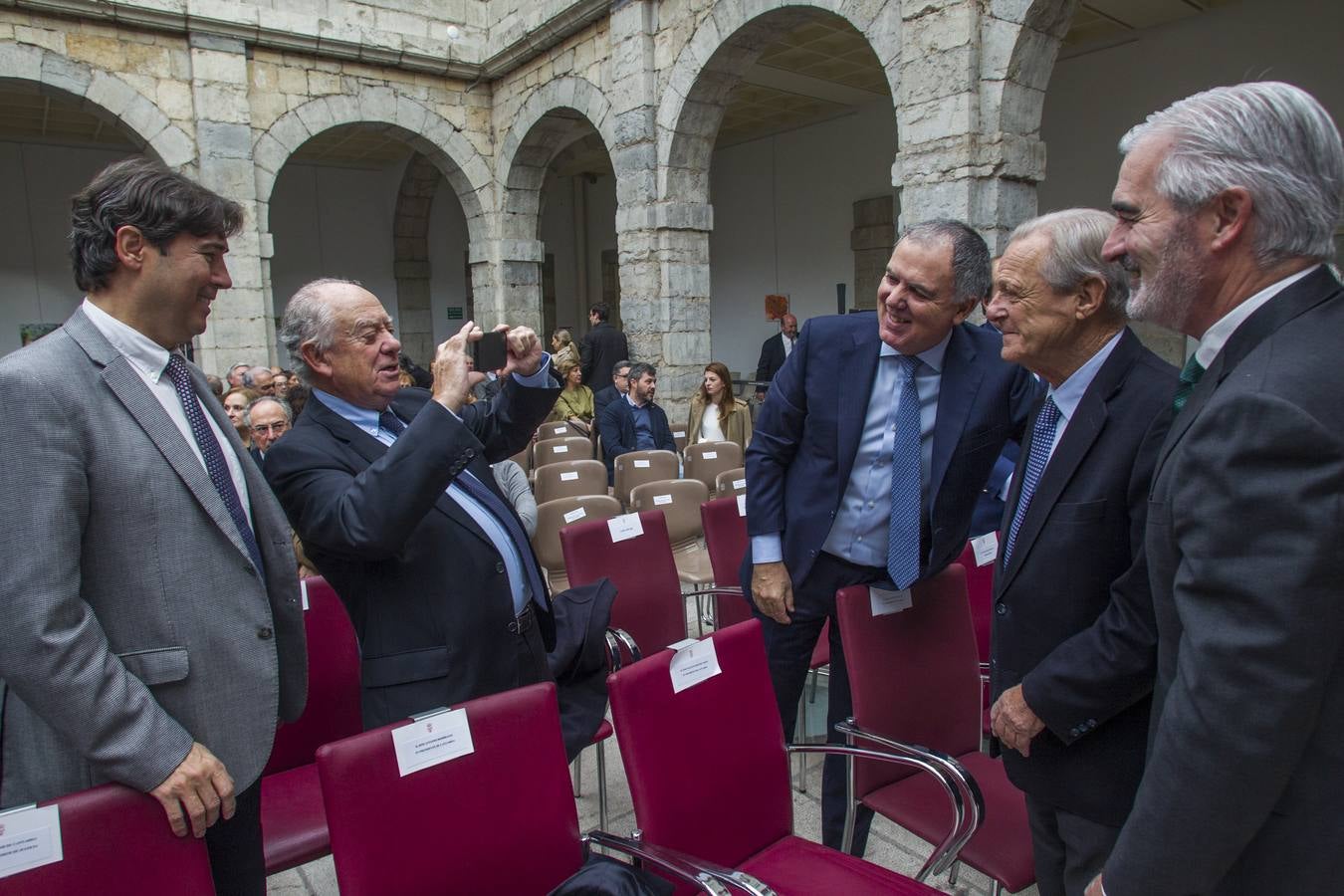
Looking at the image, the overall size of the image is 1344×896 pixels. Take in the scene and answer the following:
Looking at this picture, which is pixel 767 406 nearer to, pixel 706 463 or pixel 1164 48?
pixel 706 463

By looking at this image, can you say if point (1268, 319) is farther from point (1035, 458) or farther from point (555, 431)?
point (555, 431)

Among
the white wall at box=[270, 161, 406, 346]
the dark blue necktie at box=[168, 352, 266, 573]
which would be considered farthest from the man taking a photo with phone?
the white wall at box=[270, 161, 406, 346]

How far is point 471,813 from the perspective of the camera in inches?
56.8

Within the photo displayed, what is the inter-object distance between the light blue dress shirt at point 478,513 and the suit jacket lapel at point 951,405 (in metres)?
1.01

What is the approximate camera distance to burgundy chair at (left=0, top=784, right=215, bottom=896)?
1.14 meters

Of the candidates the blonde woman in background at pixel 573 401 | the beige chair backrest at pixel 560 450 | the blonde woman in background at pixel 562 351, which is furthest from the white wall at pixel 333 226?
the beige chair backrest at pixel 560 450

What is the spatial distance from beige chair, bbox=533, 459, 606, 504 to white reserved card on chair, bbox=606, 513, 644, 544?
144cm

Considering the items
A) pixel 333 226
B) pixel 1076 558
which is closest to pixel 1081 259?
pixel 1076 558

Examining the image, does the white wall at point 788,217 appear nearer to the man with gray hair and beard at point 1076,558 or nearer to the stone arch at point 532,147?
the stone arch at point 532,147

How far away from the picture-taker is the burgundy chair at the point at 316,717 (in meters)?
1.92

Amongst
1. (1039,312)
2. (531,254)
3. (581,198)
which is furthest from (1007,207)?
(581,198)

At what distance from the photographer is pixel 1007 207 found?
5031 millimetres

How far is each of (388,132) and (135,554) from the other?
953 centimetres

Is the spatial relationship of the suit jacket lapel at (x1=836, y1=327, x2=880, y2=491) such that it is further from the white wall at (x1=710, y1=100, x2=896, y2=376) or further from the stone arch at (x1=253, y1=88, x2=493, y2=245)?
the stone arch at (x1=253, y1=88, x2=493, y2=245)
